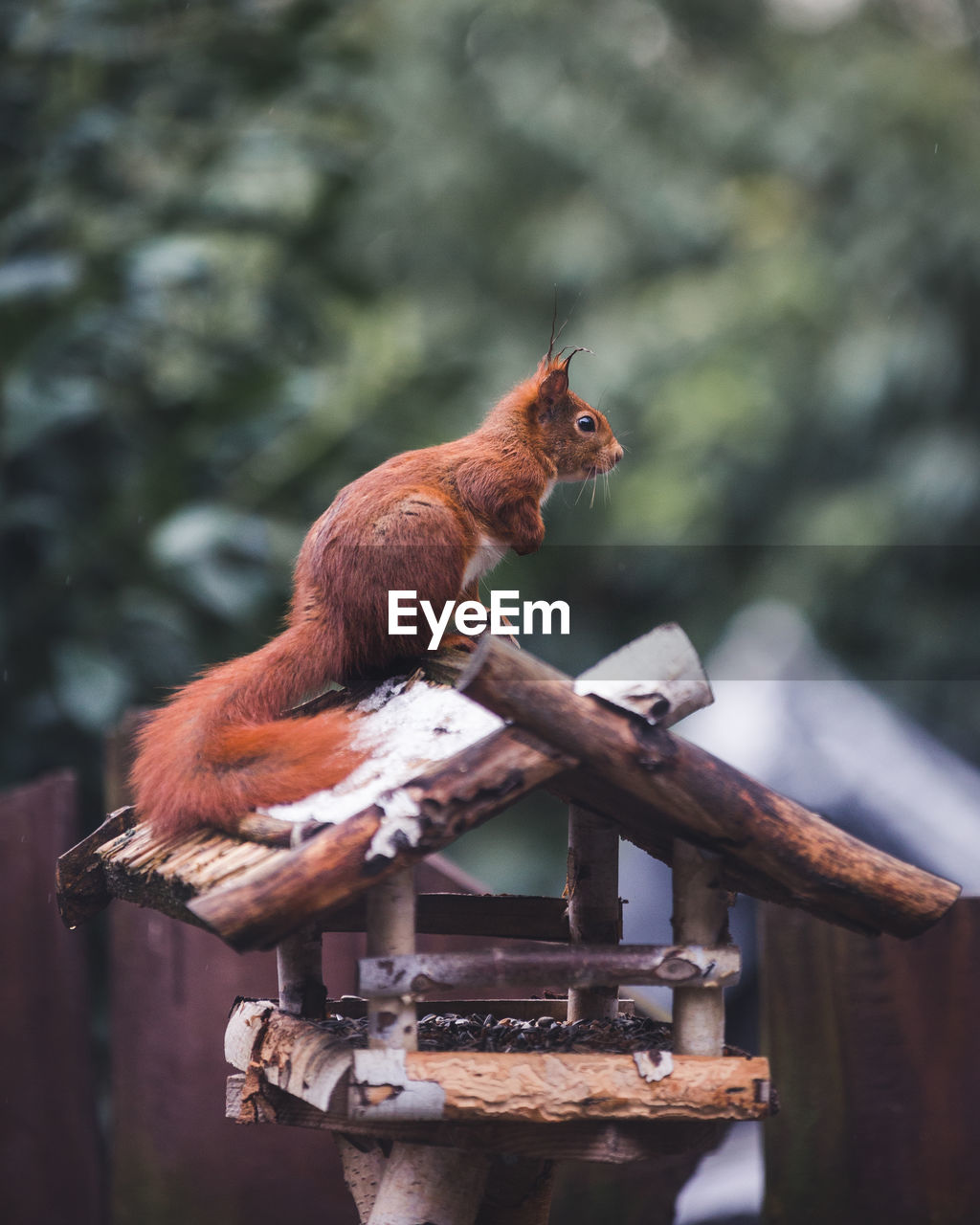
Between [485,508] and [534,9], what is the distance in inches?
172

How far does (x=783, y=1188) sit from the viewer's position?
1878 millimetres

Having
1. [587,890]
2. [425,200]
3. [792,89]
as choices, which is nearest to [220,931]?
[587,890]

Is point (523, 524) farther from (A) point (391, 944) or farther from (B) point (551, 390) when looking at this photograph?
(A) point (391, 944)

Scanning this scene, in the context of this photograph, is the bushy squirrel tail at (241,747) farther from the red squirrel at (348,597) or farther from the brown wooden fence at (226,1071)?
the brown wooden fence at (226,1071)

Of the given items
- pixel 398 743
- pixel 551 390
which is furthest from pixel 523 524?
pixel 398 743

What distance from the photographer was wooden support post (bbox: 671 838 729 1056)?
3.75 feet

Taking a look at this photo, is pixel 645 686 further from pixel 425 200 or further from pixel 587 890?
pixel 425 200

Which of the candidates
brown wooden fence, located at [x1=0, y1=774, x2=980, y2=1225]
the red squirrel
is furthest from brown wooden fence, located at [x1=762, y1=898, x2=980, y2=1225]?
the red squirrel

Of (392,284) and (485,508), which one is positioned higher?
(392,284)

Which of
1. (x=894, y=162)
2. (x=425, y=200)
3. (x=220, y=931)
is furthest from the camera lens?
(x=425, y=200)

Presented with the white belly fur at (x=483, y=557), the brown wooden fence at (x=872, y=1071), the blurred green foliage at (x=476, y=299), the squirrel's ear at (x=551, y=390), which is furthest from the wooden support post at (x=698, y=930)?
the blurred green foliage at (x=476, y=299)

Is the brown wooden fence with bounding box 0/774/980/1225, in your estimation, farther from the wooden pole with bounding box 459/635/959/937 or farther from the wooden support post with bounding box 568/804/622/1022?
the wooden pole with bounding box 459/635/959/937

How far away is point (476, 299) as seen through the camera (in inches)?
189

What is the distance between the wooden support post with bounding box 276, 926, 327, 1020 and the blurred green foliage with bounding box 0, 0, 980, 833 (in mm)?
1084
